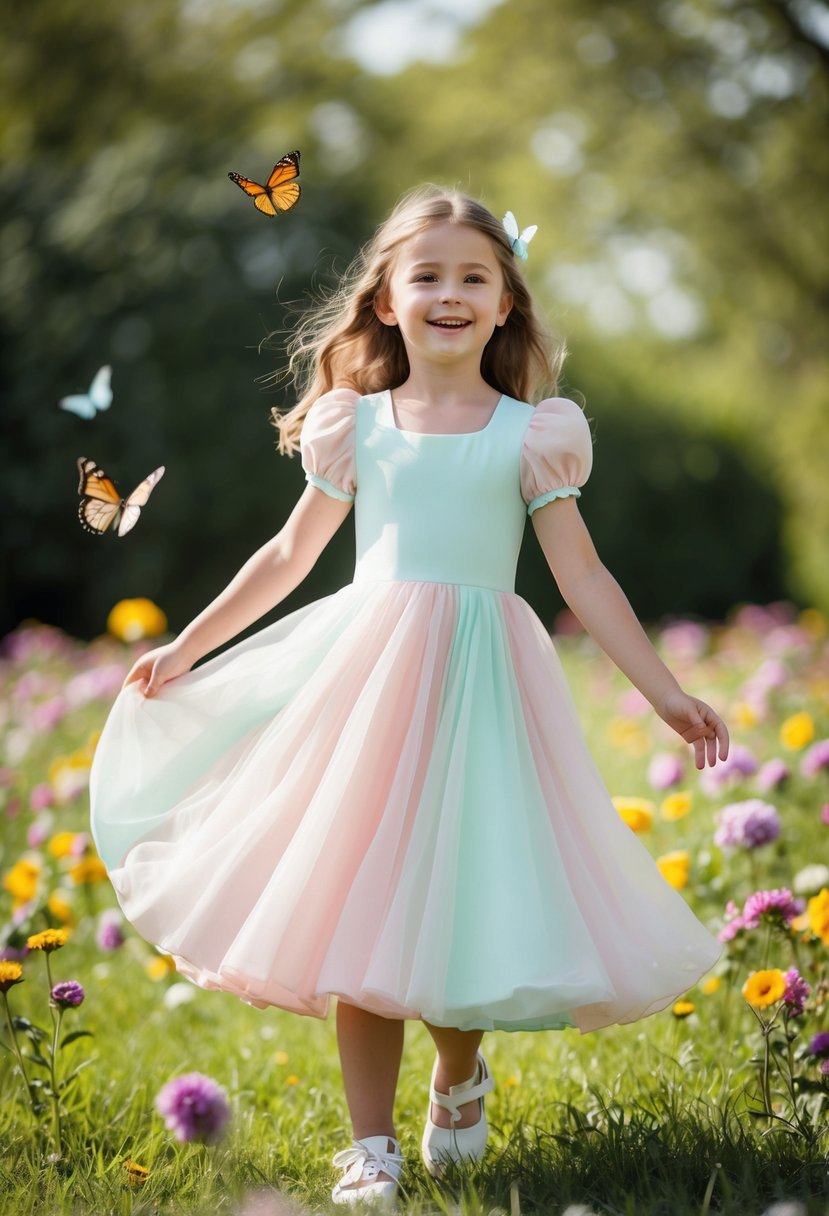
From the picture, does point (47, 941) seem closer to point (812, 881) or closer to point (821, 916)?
point (821, 916)

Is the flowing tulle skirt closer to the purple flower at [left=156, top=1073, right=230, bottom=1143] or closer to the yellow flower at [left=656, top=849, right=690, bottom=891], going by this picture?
the purple flower at [left=156, top=1073, right=230, bottom=1143]

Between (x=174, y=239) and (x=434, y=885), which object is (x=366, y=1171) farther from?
(x=174, y=239)

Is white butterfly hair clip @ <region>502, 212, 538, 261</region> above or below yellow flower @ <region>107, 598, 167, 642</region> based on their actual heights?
above

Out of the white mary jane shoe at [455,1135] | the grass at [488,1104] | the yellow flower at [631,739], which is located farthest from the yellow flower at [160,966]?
the yellow flower at [631,739]

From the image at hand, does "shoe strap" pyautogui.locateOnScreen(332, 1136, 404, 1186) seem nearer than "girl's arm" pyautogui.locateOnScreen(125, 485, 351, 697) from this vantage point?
Yes

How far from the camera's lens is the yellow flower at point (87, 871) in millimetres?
3148

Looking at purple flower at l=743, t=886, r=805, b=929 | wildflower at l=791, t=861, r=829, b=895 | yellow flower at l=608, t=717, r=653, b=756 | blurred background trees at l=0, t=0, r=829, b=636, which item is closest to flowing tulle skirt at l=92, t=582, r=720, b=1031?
purple flower at l=743, t=886, r=805, b=929

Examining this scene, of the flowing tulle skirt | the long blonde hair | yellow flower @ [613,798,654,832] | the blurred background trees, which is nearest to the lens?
the flowing tulle skirt

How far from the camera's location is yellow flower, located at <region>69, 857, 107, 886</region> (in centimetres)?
315

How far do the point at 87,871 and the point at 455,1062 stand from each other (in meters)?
1.26

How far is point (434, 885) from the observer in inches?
78.7

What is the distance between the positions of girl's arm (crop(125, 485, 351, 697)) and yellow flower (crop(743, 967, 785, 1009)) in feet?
3.46

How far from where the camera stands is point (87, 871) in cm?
318

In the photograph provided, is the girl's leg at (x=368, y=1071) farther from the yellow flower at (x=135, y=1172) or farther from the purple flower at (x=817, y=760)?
the purple flower at (x=817, y=760)
